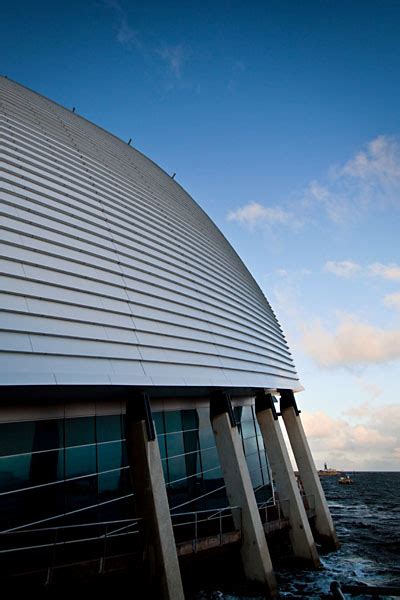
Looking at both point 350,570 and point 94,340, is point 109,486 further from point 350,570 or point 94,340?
point 350,570

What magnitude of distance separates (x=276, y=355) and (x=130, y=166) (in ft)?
32.9

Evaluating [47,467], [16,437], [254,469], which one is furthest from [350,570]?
[16,437]

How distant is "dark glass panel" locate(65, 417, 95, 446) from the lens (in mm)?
9324

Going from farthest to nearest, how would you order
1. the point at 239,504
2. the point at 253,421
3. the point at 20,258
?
the point at 253,421 → the point at 239,504 → the point at 20,258

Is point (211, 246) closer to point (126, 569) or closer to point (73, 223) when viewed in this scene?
point (73, 223)

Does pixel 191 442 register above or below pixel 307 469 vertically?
above

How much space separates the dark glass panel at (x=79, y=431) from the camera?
9.32m

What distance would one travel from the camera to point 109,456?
1000 centimetres

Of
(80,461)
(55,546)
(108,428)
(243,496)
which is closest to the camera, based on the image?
(55,546)

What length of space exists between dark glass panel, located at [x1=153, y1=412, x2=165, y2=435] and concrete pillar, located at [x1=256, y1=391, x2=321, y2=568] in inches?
186

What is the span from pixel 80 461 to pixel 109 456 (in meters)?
0.80

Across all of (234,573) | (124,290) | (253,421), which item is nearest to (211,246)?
(253,421)

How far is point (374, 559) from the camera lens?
53.1ft

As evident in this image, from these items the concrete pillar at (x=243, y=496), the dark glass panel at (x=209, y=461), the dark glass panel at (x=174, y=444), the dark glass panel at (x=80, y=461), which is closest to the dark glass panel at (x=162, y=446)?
the dark glass panel at (x=174, y=444)
